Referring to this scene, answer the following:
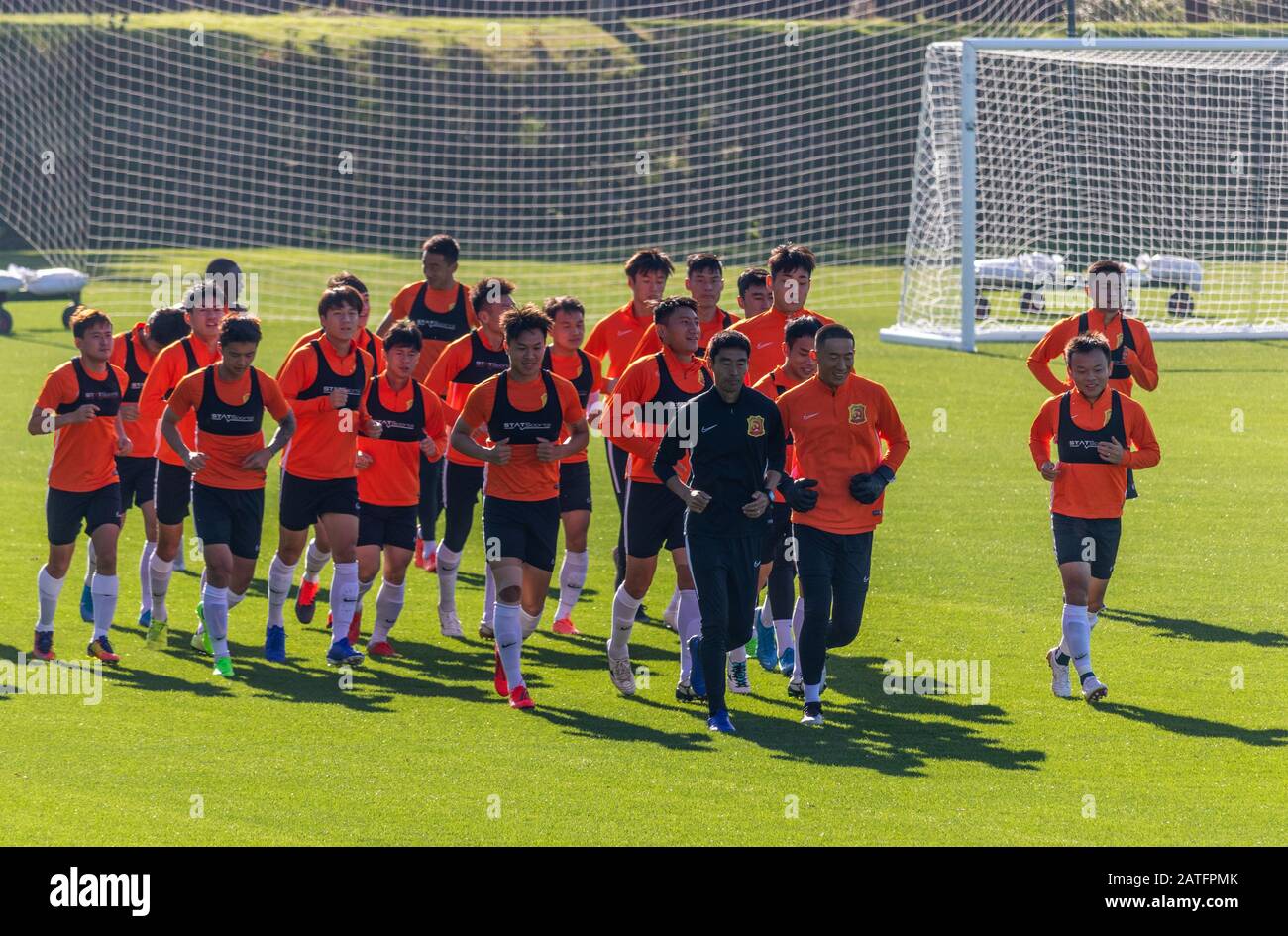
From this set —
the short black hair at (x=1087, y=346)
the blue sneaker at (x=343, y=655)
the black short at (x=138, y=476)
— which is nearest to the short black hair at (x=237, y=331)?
the blue sneaker at (x=343, y=655)

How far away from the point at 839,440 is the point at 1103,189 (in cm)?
2535

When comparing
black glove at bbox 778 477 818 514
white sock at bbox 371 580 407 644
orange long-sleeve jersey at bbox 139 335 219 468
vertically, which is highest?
orange long-sleeve jersey at bbox 139 335 219 468

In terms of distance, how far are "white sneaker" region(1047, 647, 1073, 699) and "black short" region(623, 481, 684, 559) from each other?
2.35 m

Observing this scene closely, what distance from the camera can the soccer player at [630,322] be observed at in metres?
12.4

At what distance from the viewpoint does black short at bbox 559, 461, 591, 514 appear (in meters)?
12.5

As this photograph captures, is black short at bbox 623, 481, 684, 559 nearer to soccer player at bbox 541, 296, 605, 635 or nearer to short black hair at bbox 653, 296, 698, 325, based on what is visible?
short black hair at bbox 653, 296, 698, 325

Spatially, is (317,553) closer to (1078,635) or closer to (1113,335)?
(1078,635)

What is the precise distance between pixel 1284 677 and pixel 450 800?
5421 mm

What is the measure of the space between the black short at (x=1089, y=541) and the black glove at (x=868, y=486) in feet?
4.76

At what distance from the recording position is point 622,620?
35.0ft

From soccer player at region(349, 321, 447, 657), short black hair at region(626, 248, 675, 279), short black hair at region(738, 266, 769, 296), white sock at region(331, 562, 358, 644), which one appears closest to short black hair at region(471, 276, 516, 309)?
short black hair at region(626, 248, 675, 279)
